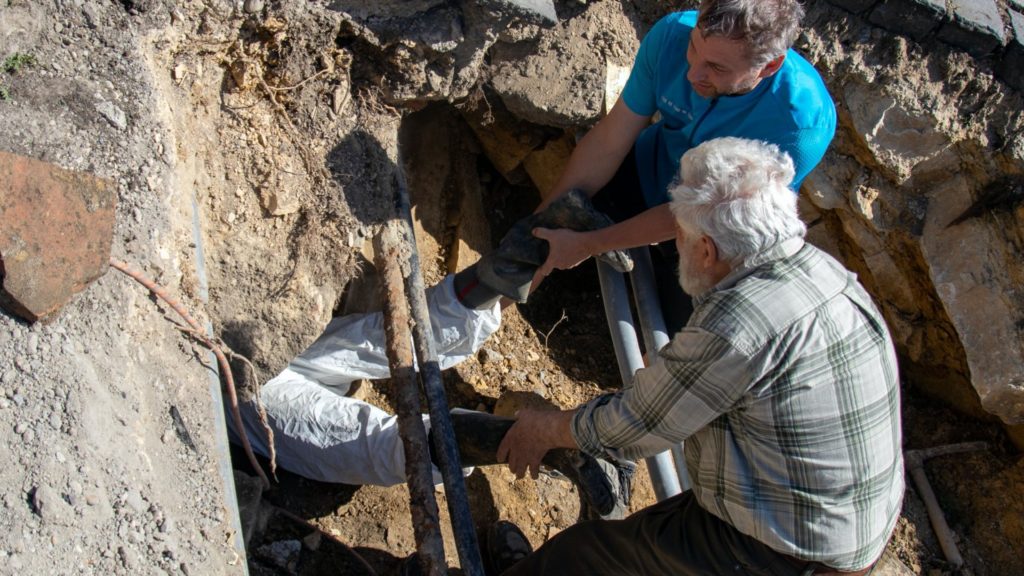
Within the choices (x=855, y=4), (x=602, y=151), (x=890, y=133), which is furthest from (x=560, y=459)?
(x=855, y=4)

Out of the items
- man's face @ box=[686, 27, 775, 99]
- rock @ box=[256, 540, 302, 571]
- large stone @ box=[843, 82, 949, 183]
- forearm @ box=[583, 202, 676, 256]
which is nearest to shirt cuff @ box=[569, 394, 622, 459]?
forearm @ box=[583, 202, 676, 256]

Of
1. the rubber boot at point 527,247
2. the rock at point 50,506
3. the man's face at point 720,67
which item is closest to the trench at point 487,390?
the rubber boot at point 527,247

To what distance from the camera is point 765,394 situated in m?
1.91

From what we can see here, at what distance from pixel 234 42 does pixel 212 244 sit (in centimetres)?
Answer: 64

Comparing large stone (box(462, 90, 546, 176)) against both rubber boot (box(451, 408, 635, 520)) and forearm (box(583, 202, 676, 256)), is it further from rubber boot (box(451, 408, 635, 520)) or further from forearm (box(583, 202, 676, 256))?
rubber boot (box(451, 408, 635, 520))

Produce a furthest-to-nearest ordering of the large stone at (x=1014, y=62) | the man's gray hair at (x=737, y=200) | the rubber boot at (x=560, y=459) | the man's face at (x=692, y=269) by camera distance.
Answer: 1. the large stone at (x=1014, y=62)
2. the rubber boot at (x=560, y=459)
3. the man's face at (x=692, y=269)
4. the man's gray hair at (x=737, y=200)

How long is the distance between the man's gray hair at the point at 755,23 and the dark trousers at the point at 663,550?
130 cm

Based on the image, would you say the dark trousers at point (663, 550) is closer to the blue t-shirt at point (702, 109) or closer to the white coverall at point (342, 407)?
the white coverall at point (342, 407)

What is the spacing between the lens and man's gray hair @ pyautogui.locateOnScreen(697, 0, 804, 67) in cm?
227

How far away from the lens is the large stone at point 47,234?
1.91 metres

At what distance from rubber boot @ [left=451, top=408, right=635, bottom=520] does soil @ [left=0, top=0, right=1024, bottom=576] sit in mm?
629

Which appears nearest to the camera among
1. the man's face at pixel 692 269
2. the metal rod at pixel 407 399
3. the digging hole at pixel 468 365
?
the man's face at pixel 692 269

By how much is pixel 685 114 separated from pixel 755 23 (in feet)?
1.66

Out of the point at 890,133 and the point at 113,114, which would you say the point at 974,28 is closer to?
the point at 890,133
